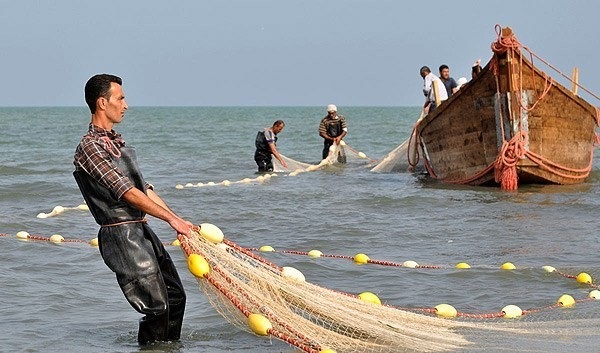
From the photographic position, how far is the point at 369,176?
17922 millimetres

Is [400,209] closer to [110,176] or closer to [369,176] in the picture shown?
[369,176]

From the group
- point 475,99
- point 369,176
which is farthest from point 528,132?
point 369,176

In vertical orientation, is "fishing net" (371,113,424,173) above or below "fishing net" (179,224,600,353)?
below

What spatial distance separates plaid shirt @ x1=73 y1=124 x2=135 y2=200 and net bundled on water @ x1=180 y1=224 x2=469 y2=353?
431 millimetres

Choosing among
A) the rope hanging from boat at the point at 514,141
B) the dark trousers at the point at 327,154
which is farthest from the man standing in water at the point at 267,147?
the rope hanging from boat at the point at 514,141

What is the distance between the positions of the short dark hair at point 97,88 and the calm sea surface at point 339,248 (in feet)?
4.20

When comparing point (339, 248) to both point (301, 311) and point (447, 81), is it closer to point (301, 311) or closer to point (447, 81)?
point (301, 311)

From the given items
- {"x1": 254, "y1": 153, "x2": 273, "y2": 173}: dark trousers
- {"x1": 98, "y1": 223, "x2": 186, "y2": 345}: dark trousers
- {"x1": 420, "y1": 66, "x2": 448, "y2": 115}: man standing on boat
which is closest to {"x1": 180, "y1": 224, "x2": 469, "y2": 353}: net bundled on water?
{"x1": 98, "y1": 223, "x2": 186, "y2": 345}: dark trousers

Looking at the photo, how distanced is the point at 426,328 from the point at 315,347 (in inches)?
27.0

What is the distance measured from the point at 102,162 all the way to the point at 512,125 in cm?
1005

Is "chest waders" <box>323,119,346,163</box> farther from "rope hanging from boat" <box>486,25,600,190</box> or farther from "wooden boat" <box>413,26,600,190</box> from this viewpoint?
"rope hanging from boat" <box>486,25,600,190</box>

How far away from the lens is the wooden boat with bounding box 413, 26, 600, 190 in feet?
44.3

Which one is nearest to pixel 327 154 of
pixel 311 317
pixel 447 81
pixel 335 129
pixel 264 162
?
pixel 335 129

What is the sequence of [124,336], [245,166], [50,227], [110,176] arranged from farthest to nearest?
[245,166]
[50,227]
[124,336]
[110,176]
